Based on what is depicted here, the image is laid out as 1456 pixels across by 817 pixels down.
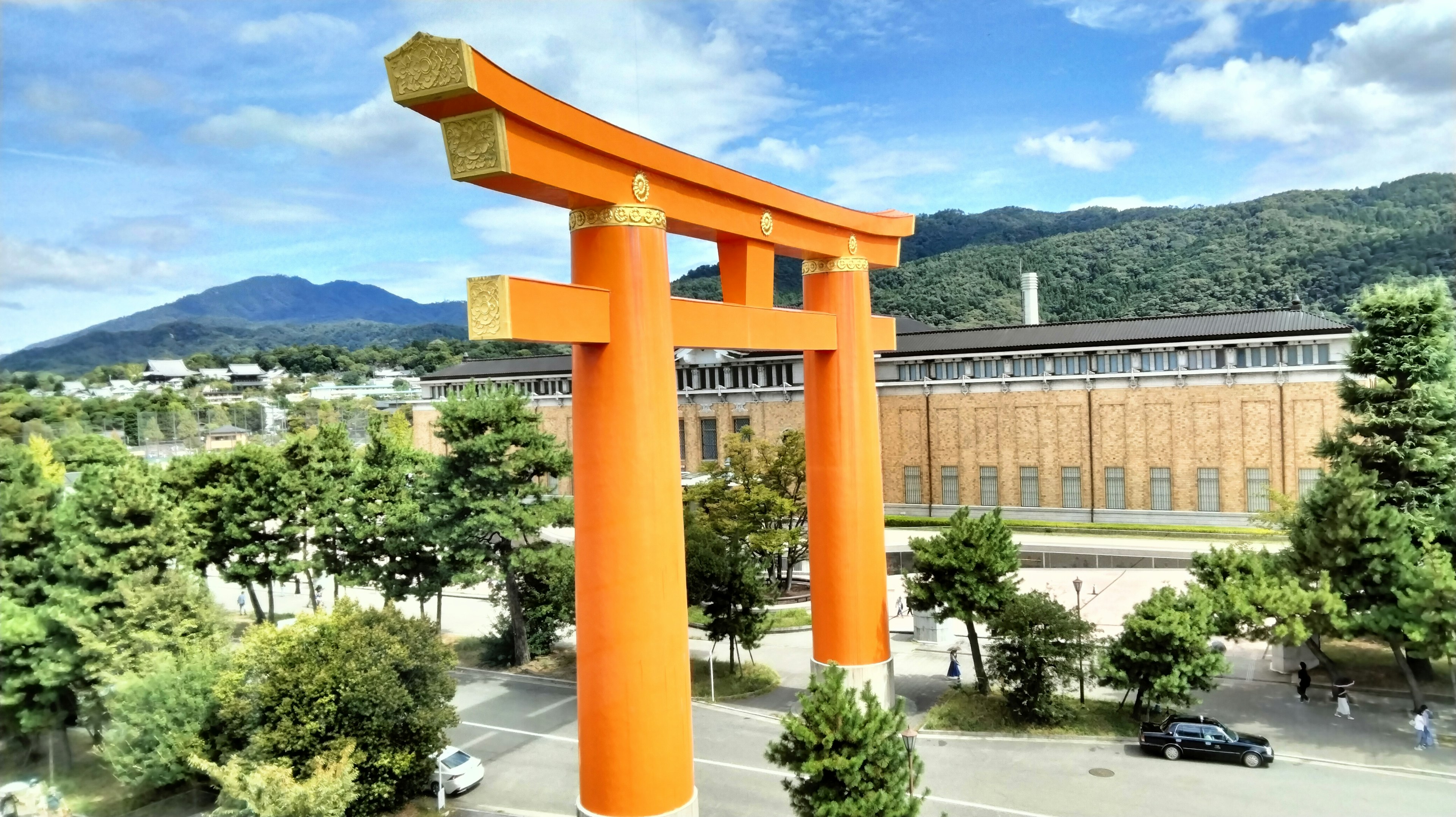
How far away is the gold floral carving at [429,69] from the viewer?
30.0 feet

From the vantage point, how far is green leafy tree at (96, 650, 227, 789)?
16.3 metres

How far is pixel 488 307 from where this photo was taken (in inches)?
388

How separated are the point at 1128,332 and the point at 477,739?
32.5 meters

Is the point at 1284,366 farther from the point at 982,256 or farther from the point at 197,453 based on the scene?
the point at 982,256

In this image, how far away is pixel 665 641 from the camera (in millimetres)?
11961

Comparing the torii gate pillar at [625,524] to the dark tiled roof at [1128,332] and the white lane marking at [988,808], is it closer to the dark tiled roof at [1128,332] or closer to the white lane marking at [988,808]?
the white lane marking at [988,808]

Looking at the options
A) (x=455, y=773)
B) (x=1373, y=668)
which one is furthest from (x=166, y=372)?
(x=1373, y=668)

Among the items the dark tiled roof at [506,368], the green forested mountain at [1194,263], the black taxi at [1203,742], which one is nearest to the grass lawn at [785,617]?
the black taxi at [1203,742]

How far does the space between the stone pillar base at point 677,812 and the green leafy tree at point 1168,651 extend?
10410 millimetres

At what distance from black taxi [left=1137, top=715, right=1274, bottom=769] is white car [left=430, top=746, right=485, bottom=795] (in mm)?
13259

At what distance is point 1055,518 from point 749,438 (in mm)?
16542

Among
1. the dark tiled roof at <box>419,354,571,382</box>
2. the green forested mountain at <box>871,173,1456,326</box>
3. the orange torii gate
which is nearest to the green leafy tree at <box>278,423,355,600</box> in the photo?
the orange torii gate

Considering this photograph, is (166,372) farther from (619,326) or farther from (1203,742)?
(1203,742)

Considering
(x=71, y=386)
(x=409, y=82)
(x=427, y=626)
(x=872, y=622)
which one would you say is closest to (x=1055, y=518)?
(x=872, y=622)
